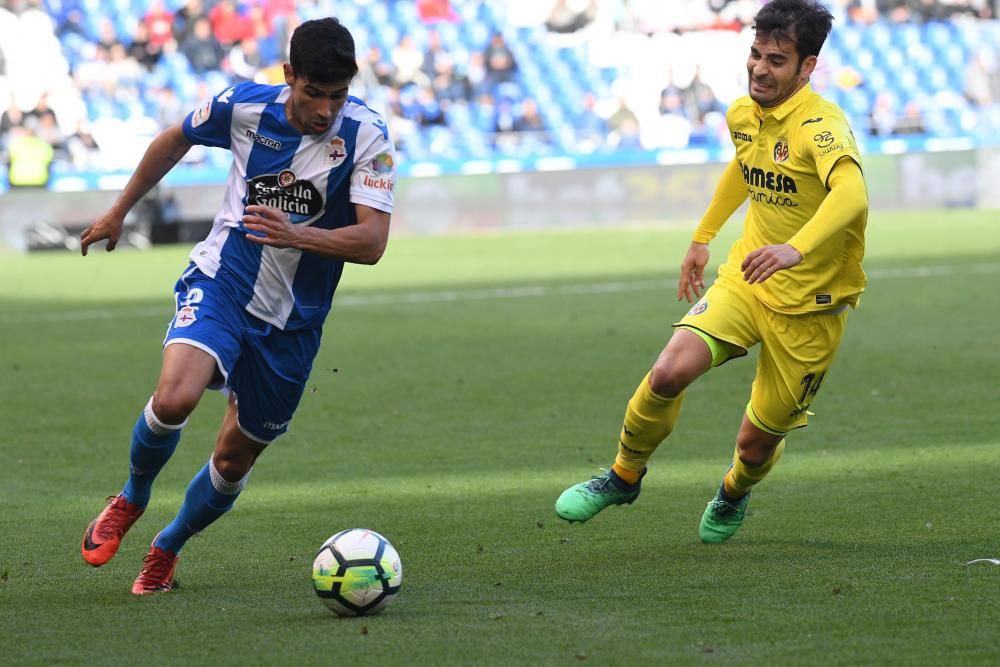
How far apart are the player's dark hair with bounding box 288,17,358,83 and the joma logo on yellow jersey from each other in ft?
5.68

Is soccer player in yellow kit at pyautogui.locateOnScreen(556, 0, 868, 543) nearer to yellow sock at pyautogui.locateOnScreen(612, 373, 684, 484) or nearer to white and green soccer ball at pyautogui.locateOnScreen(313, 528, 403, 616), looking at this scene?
yellow sock at pyautogui.locateOnScreen(612, 373, 684, 484)

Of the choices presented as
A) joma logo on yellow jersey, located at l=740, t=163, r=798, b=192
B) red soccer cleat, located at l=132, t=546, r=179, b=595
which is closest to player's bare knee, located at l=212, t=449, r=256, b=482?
red soccer cleat, located at l=132, t=546, r=179, b=595

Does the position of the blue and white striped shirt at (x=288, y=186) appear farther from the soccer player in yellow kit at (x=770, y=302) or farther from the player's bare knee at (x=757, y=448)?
the player's bare knee at (x=757, y=448)

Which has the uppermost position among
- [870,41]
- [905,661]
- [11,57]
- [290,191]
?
[290,191]

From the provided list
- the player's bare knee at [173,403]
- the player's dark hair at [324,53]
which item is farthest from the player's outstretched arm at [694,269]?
the player's bare knee at [173,403]

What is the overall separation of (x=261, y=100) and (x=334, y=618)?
5.91 feet

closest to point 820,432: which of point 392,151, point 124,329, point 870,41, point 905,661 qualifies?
point 392,151

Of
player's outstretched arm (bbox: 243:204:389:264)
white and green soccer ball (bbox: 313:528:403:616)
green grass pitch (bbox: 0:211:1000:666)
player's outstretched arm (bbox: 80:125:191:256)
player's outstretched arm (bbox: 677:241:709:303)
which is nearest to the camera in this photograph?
green grass pitch (bbox: 0:211:1000:666)

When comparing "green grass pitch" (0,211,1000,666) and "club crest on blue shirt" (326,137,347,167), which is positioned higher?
"club crest on blue shirt" (326,137,347,167)

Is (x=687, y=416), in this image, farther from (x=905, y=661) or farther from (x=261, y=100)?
→ (x=905, y=661)

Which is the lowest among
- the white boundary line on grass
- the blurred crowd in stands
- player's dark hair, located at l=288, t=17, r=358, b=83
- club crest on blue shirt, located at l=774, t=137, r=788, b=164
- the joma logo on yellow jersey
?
the blurred crowd in stands

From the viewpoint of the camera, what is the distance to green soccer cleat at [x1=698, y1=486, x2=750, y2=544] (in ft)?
19.4

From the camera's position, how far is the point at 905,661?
4070 mm

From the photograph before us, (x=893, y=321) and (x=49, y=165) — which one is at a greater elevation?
(x=893, y=321)
